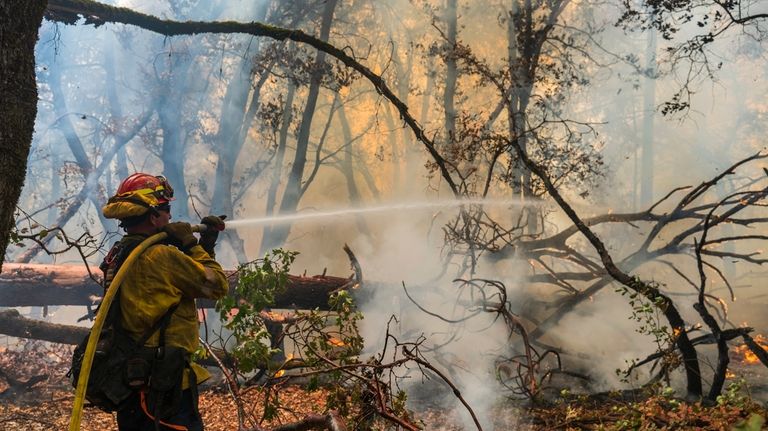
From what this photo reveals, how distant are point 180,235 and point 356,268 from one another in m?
4.28

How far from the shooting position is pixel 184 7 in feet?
58.9

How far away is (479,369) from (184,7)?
16536 millimetres

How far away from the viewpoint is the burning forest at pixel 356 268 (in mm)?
3021

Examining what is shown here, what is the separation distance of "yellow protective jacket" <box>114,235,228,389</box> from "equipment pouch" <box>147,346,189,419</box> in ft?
0.28

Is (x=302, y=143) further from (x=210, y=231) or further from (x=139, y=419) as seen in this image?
(x=139, y=419)

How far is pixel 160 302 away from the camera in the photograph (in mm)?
2986

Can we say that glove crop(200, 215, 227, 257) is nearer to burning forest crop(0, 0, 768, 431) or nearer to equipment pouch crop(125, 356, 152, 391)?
burning forest crop(0, 0, 768, 431)

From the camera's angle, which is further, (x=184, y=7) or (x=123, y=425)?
(x=184, y=7)

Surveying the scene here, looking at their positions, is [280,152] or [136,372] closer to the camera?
[136,372]

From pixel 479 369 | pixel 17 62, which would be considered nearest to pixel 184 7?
pixel 479 369

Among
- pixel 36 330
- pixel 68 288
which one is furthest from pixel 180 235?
pixel 68 288

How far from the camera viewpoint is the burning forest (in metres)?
3.02

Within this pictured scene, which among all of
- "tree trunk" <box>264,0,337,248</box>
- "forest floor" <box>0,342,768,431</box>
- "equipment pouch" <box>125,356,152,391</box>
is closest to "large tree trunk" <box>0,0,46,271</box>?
"equipment pouch" <box>125,356,152,391</box>

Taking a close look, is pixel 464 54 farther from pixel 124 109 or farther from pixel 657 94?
pixel 657 94
